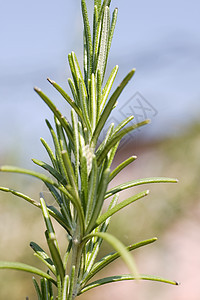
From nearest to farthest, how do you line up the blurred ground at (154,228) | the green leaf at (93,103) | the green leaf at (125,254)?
the green leaf at (125,254), the green leaf at (93,103), the blurred ground at (154,228)

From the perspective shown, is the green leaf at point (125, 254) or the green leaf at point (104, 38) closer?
the green leaf at point (125, 254)

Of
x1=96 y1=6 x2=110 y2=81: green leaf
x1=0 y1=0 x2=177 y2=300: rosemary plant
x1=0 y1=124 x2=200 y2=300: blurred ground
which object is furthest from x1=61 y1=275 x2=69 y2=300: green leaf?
x1=0 y1=124 x2=200 y2=300: blurred ground

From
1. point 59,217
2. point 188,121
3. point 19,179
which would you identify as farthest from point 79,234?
point 188,121

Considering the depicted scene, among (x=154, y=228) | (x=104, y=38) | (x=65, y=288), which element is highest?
(x=104, y=38)

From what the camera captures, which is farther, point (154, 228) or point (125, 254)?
point (154, 228)

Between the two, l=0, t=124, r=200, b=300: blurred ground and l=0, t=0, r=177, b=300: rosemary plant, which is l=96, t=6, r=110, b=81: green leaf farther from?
l=0, t=124, r=200, b=300: blurred ground

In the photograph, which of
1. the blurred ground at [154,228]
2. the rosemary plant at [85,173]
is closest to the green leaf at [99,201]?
the rosemary plant at [85,173]

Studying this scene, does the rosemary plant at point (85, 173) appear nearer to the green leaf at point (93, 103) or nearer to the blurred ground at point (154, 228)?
the green leaf at point (93, 103)

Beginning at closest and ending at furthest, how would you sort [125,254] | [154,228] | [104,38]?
[125,254] < [104,38] < [154,228]

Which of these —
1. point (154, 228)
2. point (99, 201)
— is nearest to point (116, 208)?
point (99, 201)

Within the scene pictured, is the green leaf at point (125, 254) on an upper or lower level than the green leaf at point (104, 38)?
lower

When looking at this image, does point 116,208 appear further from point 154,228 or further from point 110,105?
point 154,228
